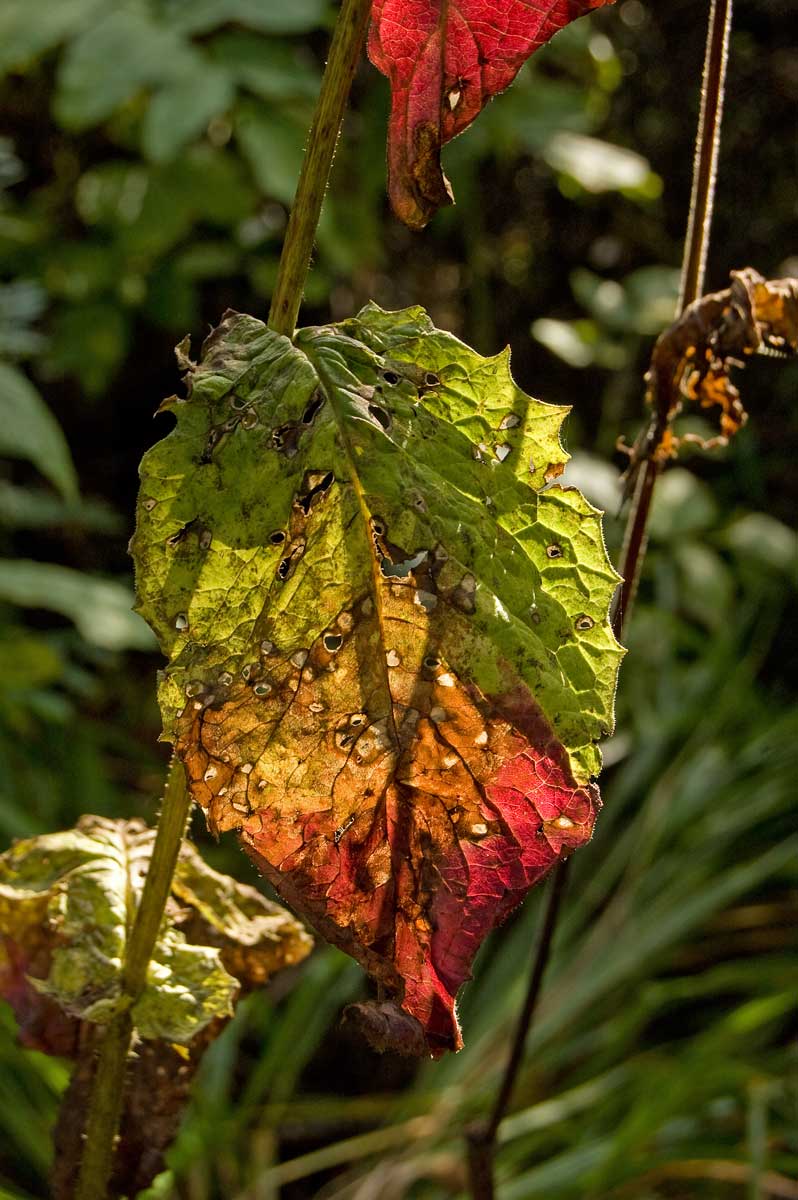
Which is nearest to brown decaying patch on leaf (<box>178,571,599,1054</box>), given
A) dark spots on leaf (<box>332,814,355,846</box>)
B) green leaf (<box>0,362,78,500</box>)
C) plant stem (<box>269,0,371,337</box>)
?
dark spots on leaf (<box>332,814,355,846</box>)

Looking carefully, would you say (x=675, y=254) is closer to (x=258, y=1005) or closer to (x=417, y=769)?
(x=258, y=1005)

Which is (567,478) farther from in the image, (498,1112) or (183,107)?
(498,1112)

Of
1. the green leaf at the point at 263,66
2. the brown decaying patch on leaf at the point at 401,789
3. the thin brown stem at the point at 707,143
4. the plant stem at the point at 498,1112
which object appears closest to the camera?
the brown decaying patch on leaf at the point at 401,789

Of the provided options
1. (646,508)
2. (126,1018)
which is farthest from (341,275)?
(126,1018)

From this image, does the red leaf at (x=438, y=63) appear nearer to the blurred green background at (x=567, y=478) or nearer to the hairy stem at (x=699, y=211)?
the hairy stem at (x=699, y=211)

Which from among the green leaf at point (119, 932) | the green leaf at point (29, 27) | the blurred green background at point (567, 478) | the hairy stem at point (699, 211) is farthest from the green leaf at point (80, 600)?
the hairy stem at point (699, 211)

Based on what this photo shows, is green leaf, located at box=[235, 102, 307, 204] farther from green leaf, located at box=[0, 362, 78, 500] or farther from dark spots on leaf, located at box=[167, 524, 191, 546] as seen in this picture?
dark spots on leaf, located at box=[167, 524, 191, 546]
